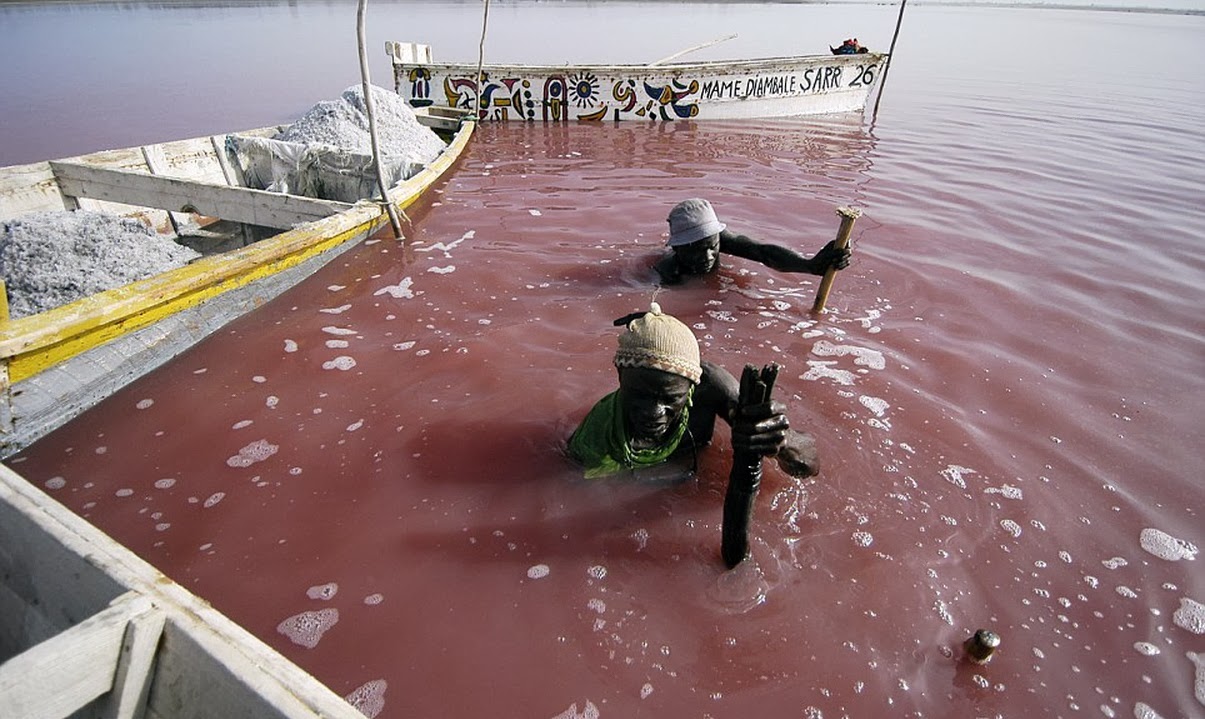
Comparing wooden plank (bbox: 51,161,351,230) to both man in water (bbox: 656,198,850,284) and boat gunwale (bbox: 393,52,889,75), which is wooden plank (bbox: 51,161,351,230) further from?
boat gunwale (bbox: 393,52,889,75)

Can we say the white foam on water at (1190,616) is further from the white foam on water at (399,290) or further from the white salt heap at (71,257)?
the white salt heap at (71,257)

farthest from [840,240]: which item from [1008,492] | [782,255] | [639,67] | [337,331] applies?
[639,67]

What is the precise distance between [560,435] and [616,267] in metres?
2.50

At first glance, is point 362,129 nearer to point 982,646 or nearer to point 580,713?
point 580,713

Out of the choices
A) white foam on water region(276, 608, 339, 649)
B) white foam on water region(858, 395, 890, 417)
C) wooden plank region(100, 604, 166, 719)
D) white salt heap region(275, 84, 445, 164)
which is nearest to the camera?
wooden plank region(100, 604, 166, 719)

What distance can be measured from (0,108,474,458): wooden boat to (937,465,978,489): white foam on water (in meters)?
4.27

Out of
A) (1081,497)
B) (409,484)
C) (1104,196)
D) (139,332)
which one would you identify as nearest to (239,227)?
(139,332)

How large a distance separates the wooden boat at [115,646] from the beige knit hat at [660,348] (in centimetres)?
138

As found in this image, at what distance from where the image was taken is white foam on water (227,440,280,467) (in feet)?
9.73

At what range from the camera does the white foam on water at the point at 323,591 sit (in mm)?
Result: 2301

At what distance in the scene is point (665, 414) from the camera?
2361 mm

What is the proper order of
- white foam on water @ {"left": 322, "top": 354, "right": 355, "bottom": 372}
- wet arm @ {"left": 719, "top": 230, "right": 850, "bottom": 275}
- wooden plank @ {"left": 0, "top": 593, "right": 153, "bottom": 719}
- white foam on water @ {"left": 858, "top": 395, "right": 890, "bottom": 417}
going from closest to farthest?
wooden plank @ {"left": 0, "top": 593, "right": 153, "bottom": 719} → white foam on water @ {"left": 858, "top": 395, "right": 890, "bottom": 417} → white foam on water @ {"left": 322, "top": 354, "right": 355, "bottom": 372} → wet arm @ {"left": 719, "top": 230, "right": 850, "bottom": 275}

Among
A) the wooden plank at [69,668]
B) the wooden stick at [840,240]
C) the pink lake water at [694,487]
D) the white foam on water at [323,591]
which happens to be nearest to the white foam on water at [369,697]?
the pink lake water at [694,487]

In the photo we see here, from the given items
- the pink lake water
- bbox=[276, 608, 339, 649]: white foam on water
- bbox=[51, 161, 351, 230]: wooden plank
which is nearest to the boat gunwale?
the pink lake water
